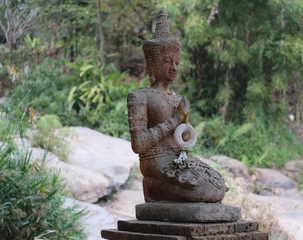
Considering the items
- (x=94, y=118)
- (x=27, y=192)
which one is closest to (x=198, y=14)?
(x=94, y=118)

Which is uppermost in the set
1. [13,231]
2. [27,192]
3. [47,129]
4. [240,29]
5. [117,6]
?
[117,6]

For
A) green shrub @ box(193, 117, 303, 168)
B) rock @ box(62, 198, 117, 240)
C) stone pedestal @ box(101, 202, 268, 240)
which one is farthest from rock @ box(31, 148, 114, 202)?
green shrub @ box(193, 117, 303, 168)

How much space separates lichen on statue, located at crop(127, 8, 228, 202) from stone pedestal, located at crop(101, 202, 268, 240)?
13 cm

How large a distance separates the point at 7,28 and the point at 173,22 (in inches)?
216

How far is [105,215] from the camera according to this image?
6344 mm

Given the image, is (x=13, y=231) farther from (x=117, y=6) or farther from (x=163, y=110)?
(x=117, y=6)

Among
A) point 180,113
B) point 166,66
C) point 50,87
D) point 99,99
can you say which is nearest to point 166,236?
point 180,113

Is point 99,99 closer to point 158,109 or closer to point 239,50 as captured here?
point 239,50

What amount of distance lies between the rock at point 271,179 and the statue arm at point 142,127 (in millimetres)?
6294

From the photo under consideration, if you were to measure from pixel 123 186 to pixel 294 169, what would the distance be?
5098 mm

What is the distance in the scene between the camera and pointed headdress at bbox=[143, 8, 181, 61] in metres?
3.85

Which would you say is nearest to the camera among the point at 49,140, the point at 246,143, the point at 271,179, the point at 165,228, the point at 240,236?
the point at 165,228

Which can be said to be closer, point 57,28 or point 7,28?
point 7,28

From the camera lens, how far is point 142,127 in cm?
362
